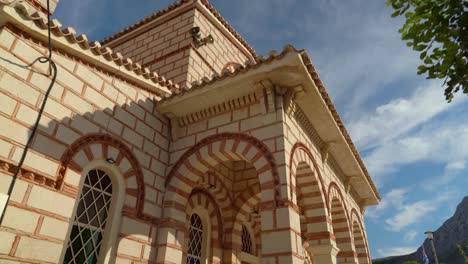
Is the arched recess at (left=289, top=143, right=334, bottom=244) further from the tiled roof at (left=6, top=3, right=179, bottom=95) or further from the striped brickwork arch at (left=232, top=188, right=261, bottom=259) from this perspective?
the tiled roof at (left=6, top=3, right=179, bottom=95)

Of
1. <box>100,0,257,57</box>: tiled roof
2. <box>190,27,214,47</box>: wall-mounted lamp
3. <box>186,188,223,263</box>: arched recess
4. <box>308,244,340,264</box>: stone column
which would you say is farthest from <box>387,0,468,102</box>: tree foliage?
<box>100,0,257,57</box>: tiled roof

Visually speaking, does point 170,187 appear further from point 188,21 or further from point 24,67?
point 188,21

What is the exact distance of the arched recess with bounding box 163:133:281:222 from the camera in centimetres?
581

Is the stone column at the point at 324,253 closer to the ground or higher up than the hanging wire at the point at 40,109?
closer to the ground

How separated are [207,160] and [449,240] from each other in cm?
7050

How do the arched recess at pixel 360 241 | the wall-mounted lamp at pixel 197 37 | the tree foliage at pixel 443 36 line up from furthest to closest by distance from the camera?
the wall-mounted lamp at pixel 197 37 < the arched recess at pixel 360 241 < the tree foliage at pixel 443 36

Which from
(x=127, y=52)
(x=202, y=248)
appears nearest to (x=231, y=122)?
(x=202, y=248)

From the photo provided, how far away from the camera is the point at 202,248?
775 cm

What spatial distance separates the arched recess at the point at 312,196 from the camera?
6523mm

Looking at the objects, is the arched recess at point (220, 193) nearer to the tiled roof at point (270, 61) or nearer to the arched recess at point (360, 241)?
the tiled roof at point (270, 61)

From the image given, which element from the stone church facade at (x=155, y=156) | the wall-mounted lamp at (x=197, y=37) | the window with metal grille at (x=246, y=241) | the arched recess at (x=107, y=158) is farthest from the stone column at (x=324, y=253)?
the wall-mounted lamp at (x=197, y=37)

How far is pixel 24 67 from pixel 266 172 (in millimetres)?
3994

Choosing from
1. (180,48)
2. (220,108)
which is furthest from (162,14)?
(220,108)

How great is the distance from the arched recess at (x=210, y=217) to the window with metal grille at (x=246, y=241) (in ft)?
4.90
